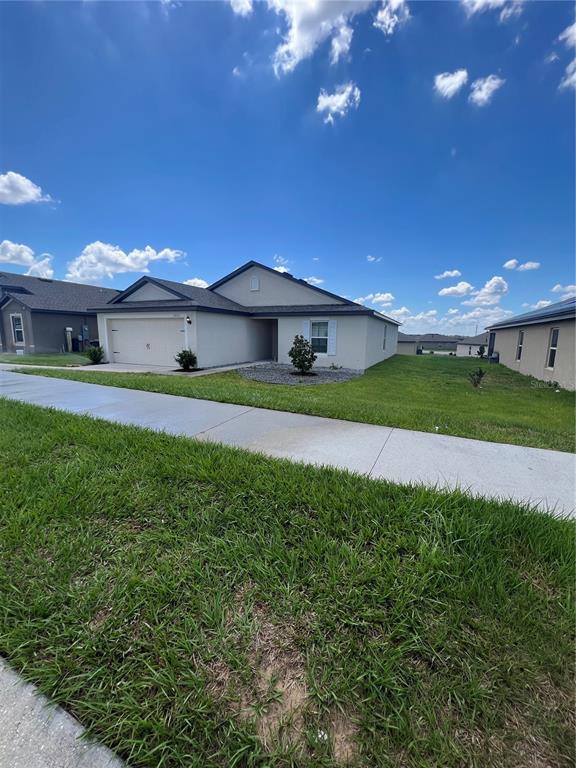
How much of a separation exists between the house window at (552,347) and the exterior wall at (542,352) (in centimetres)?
19

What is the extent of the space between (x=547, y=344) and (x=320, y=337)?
31.1ft

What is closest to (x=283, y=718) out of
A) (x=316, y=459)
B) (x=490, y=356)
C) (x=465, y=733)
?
(x=465, y=733)

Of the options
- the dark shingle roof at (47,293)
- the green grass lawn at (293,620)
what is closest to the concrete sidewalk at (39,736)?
the green grass lawn at (293,620)

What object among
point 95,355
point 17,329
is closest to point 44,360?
point 95,355

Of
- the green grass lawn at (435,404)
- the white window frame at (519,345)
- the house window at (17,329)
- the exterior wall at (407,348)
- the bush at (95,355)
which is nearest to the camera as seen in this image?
the green grass lawn at (435,404)

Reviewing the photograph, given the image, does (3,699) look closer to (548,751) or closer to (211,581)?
(211,581)

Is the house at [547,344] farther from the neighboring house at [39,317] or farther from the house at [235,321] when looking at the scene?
the neighboring house at [39,317]

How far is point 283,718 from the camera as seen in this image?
1.34m

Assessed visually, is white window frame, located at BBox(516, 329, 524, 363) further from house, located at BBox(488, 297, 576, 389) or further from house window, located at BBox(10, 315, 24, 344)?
house window, located at BBox(10, 315, 24, 344)

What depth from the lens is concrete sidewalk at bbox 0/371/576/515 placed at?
10.1 ft

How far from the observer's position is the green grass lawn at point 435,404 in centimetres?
499

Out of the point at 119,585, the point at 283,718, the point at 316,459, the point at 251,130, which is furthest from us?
the point at 251,130

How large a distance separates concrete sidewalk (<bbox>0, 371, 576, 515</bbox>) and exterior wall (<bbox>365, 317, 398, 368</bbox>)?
1080cm

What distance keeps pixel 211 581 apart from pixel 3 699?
973 mm
